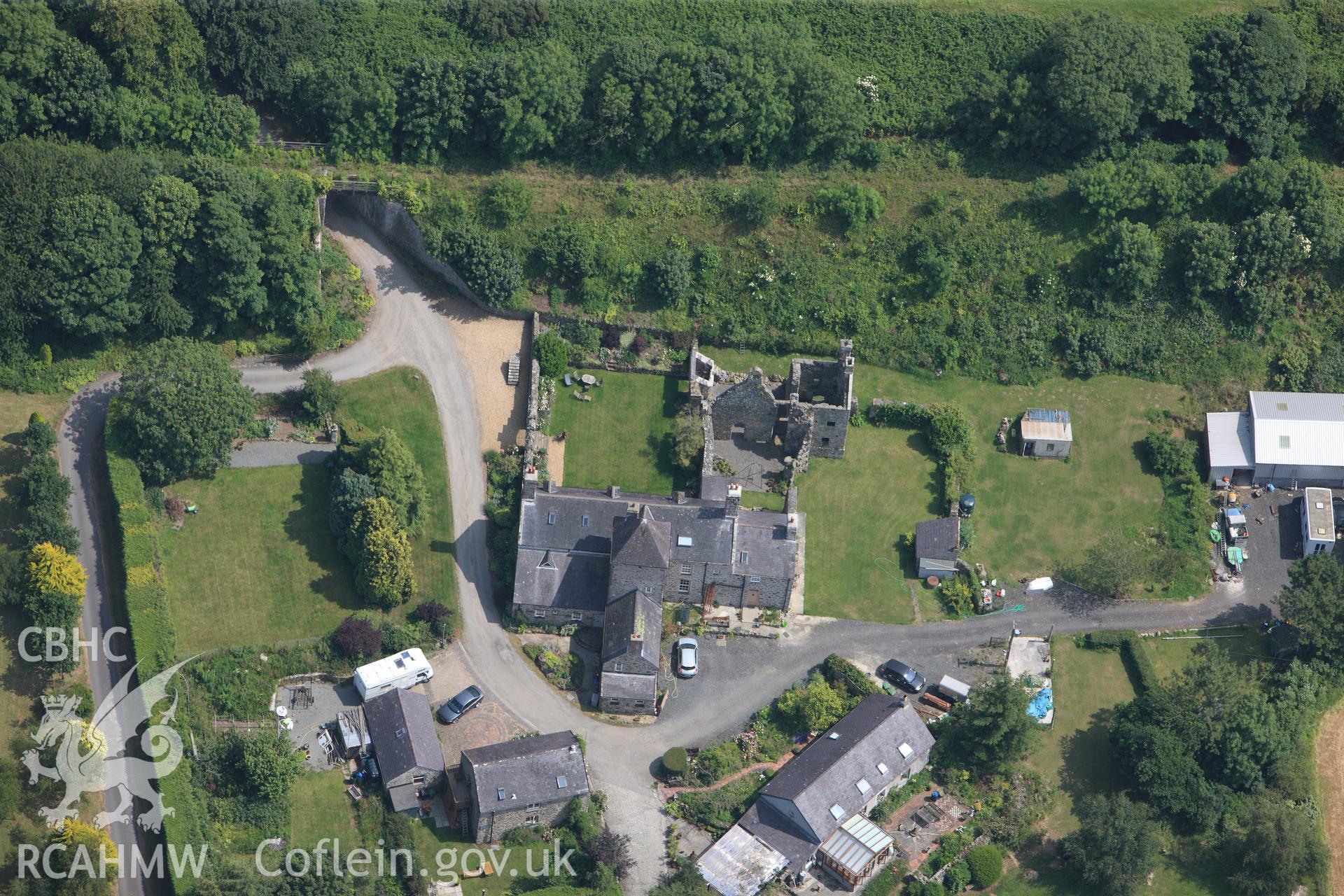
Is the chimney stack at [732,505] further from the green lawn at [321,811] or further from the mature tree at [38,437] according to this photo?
the mature tree at [38,437]

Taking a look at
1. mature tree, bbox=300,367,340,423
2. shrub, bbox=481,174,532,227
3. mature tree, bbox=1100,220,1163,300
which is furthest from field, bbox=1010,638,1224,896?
mature tree, bbox=300,367,340,423

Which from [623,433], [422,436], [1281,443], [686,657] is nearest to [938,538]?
[686,657]

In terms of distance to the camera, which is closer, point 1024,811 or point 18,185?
point 1024,811

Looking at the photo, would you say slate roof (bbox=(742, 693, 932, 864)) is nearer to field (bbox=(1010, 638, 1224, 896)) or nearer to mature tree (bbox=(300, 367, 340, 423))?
field (bbox=(1010, 638, 1224, 896))

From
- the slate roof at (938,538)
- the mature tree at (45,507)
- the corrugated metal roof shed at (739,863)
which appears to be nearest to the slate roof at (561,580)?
the corrugated metal roof shed at (739,863)

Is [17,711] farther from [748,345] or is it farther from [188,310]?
[748,345]

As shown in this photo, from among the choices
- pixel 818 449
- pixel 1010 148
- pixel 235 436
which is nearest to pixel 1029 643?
pixel 818 449

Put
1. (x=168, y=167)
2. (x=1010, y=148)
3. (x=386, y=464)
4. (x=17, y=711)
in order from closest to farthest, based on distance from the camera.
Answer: (x=17, y=711)
(x=386, y=464)
(x=168, y=167)
(x=1010, y=148)
